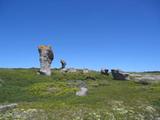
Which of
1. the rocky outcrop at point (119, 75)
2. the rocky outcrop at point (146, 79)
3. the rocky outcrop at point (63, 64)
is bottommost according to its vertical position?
the rocky outcrop at point (146, 79)

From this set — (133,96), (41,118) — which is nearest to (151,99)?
(133,96)

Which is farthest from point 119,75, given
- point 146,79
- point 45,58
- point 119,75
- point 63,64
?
point 63,64

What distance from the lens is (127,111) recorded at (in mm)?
46969

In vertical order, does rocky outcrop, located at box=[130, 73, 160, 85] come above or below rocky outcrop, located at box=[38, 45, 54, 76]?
below

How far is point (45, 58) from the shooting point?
12088 cm

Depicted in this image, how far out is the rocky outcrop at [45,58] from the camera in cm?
11869

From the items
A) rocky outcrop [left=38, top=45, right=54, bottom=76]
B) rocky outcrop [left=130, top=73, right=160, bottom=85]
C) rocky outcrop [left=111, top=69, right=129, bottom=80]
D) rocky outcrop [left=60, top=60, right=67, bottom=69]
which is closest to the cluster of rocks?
rocky outcrop [left=111, top=69, right=129, bottom=80]

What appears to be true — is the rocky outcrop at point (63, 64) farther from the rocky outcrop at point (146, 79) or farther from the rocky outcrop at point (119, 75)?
the rocky outcrop at point (146, 79)

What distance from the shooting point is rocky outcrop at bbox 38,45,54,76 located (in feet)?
389

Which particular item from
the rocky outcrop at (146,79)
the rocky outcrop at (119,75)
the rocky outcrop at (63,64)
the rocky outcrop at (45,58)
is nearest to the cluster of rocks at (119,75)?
the rocky outcrop at (119,75)

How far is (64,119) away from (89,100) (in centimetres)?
1291

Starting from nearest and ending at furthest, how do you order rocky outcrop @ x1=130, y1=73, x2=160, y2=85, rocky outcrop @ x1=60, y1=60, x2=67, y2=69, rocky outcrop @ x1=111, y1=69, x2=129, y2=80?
rocky outcrop @ x1=130, y1=73, x2=160, y2=85 → rocky outcrop @ x1=111, y1=69, x2=129, y2=80 → rocky outcrop @ x1=60, y1=60, x2=67, y2=69

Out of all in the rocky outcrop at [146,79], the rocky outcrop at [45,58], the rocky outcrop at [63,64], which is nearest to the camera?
the rocky outcrop at [146,79]

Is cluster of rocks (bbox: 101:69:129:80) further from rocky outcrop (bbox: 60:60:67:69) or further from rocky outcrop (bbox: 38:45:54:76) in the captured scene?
rocky outcrop (bbox: 60:60:67:69)
